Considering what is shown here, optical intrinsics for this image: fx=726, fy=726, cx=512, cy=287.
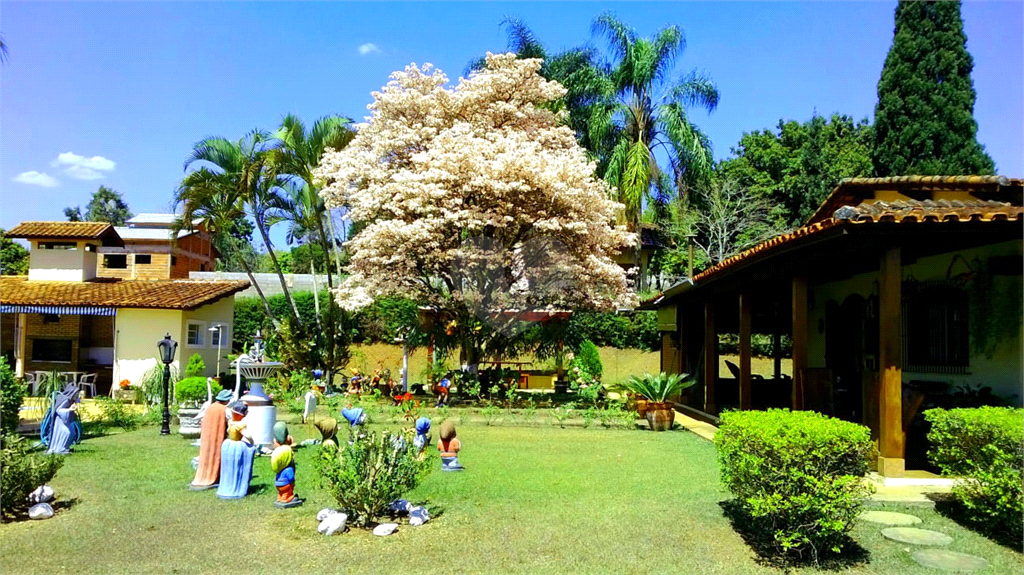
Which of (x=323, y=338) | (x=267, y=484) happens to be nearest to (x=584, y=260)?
(x=323, y=338)

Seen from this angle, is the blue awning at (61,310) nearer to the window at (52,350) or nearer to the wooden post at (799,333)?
the window at (52,350)

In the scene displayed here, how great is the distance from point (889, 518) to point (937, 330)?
4.49 metres

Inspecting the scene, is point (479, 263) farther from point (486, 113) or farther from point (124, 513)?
point (124, 513)

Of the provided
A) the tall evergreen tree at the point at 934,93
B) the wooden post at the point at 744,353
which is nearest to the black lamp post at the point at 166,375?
the wooden post at the point at 744,353

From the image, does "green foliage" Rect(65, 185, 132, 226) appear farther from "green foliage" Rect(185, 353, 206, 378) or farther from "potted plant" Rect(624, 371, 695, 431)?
"potted plant" Rect(624, 371, 695, 431)

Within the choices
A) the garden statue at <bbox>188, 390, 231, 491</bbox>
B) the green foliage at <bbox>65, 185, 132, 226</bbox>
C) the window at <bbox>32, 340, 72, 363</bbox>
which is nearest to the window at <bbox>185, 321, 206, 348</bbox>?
the window at <bbox>32, 340, 72, 363</bbox>

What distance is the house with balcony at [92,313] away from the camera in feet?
62.7

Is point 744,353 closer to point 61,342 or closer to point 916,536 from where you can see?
point 916,536

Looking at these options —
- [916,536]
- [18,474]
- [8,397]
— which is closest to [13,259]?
[8,397]

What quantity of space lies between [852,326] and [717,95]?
46.3 ft

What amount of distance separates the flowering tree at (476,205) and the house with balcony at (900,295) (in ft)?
12.4

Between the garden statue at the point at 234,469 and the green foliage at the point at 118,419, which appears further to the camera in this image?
the green foliage at the point at 118,419

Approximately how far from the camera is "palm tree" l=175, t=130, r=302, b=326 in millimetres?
20297

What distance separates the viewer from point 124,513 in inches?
255
